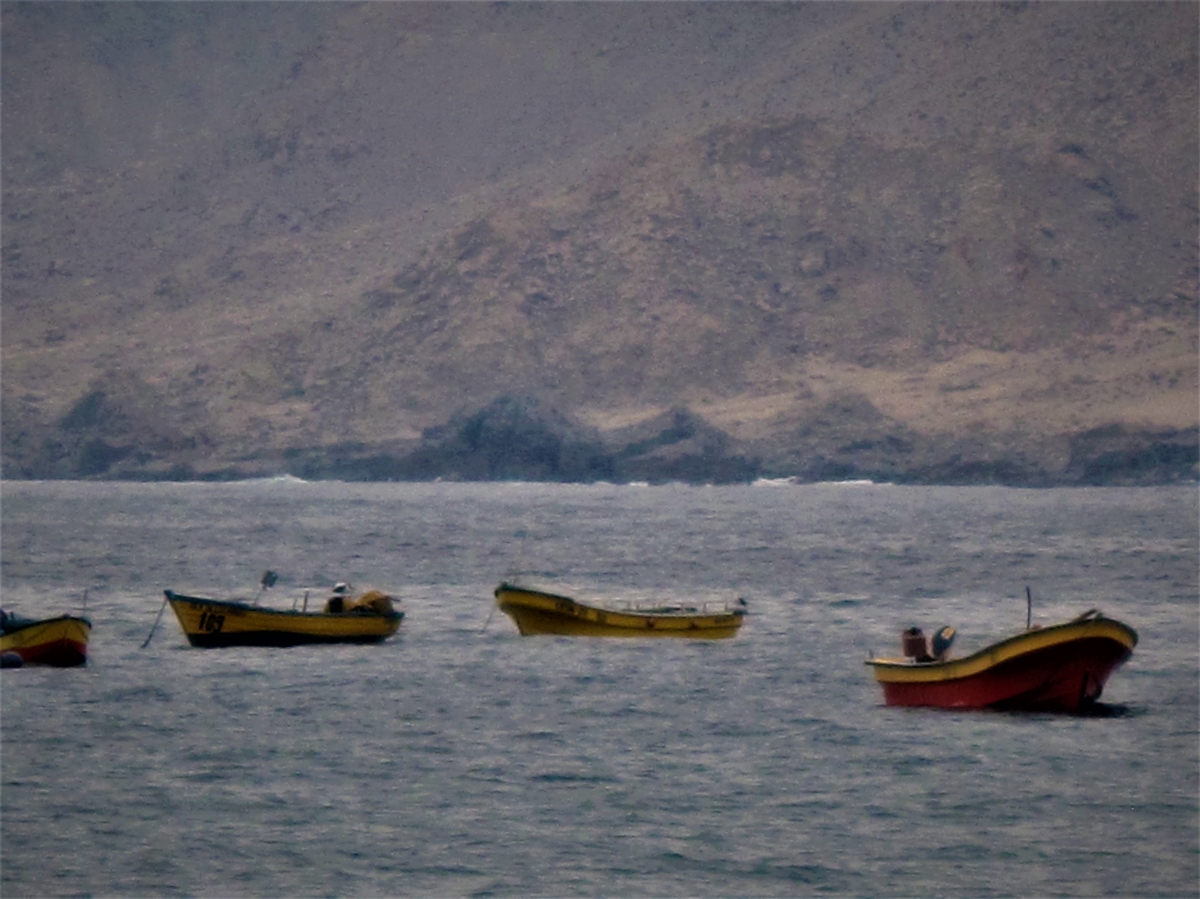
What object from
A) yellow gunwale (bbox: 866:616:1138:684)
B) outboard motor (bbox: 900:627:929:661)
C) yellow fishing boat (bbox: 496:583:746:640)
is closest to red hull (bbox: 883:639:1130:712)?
yellow gunwale (bbox: 866:616:1138:684)

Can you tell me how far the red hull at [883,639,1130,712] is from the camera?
127ft

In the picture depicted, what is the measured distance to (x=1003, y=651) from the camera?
39.0 metres

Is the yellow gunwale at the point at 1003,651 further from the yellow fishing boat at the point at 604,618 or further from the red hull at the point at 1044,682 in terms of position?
the yellow fishing boat at the point at 604,618

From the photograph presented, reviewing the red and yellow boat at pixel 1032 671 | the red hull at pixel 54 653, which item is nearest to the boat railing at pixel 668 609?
the red and yellow boat at pixel 1032 671

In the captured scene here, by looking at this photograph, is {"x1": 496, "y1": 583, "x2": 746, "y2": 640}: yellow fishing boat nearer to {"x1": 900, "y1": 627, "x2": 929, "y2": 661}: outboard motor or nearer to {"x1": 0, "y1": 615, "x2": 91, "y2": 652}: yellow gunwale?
{"x1": 0, "y1": 615, "x2": 91, "y2": 652}: yellow gunwale

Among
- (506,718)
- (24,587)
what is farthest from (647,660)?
(24,587)

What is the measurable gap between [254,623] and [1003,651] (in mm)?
19052

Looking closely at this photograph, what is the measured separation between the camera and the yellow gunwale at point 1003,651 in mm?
38062

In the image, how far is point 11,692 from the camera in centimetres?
4331

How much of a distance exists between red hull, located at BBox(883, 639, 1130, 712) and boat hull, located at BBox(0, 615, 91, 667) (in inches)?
738

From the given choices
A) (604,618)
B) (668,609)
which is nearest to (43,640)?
(604,618)

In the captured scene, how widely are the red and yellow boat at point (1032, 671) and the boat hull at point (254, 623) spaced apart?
15.7 meters

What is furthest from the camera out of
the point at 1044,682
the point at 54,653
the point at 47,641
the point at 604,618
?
the point at 604,618

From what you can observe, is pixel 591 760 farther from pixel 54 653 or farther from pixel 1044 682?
pixel 54 653
